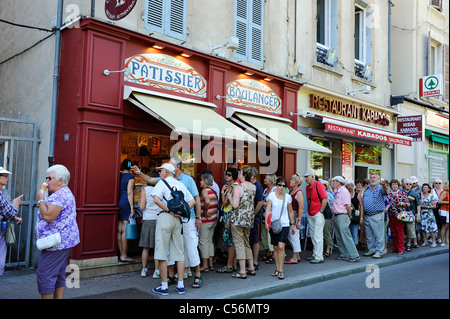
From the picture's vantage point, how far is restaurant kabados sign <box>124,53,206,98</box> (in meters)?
7.99

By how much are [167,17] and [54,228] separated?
5.33 m

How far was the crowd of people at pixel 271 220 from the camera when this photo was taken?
259 inches

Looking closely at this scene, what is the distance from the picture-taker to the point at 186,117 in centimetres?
785

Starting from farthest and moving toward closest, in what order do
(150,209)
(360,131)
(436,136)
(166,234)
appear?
(436,136) < (360,131) < (150,209) < (166,234)

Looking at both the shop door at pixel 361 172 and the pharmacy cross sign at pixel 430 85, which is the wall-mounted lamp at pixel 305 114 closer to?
the shop door at pixel 361 172

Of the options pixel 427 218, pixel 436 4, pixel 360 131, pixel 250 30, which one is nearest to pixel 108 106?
pixel 250 30

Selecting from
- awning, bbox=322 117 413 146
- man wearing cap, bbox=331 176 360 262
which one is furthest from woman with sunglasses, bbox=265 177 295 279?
awning, bbox=322 117 413 146

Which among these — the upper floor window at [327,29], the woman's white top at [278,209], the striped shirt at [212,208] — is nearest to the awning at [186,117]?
the striped shirt at [212,208]

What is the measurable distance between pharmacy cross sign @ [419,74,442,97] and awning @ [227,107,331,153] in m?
7.91

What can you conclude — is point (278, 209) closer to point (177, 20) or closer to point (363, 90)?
point (177, 20)

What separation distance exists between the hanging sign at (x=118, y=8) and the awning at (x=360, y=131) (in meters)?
6.16

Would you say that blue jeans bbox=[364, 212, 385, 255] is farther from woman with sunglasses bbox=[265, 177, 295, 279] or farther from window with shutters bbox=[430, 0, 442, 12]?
window with shutters bbox=[430, 0, 442, 12]

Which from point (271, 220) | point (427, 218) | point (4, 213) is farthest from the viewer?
point (427, 218)
